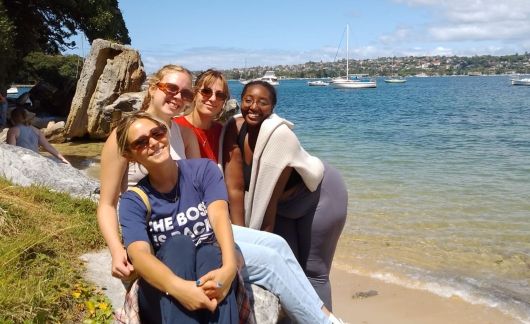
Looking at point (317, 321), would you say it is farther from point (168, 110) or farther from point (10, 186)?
point (10, 186)

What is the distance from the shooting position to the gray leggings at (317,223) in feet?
12.3

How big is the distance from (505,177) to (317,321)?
10106mm

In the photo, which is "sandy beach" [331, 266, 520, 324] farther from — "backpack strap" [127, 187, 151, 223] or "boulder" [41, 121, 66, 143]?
"boulder" [41, 121, 66, 143]

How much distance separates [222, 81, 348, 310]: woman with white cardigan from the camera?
350cm

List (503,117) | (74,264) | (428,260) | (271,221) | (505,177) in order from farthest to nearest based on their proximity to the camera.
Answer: (503,117), (505,177), (428,260), (74,264), (271,221)

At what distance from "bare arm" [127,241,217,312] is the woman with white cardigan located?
890mm

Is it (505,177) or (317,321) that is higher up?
(317,321)

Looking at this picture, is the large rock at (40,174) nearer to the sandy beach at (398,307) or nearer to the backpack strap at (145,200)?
the sandy beach at (398,307)

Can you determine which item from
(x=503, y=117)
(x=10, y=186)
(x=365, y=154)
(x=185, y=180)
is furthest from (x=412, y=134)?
(x=185, y=180)

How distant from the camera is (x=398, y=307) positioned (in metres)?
5.60

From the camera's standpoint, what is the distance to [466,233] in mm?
7879

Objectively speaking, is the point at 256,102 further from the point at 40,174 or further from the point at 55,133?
the point at 55,133

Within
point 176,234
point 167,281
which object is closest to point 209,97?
point 176,234

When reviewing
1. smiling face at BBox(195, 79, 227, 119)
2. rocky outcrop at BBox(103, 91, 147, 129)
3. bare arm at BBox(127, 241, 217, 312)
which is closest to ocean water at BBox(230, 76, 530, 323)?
smiling face at BBox(195, 79, 227, 119)
